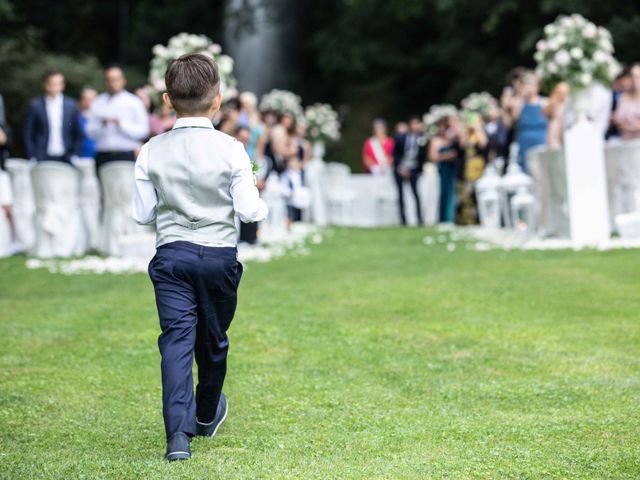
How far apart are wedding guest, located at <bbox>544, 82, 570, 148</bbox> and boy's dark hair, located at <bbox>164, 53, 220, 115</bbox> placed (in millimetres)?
10877

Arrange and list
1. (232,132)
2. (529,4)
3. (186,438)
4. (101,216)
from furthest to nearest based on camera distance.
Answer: (529,4) → (101,216) → (232,132) → (186,438)

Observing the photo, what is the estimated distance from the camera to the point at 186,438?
5637 mm

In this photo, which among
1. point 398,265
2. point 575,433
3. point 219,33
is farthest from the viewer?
point 219,33

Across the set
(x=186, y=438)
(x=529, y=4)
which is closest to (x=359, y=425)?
(x=186, y=438)

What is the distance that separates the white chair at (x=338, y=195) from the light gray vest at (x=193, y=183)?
76.8ft

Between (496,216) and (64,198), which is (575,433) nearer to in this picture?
(64,198)

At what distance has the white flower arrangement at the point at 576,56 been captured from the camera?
15.5m

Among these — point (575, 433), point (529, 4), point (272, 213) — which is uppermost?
point (529, 4)

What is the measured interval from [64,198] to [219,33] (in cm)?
3136

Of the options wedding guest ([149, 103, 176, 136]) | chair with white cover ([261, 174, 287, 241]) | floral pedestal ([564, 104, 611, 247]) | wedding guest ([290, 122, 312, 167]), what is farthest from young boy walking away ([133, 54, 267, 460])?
wedding guest ([290, 122, 312, 167])

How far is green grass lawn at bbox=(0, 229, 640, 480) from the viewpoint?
5.61m

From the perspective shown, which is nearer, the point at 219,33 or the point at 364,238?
the point at 364,238

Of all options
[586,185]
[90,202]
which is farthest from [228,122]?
[586,185]

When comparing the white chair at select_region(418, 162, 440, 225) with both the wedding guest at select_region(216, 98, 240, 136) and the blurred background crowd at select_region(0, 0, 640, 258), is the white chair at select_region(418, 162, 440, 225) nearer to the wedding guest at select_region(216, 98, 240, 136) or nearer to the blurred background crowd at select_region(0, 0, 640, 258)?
the blurred background crowd at select_region(0, 0, 640, 258)
